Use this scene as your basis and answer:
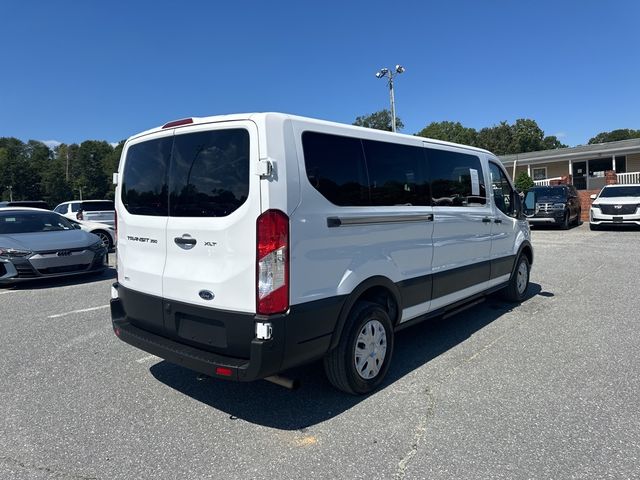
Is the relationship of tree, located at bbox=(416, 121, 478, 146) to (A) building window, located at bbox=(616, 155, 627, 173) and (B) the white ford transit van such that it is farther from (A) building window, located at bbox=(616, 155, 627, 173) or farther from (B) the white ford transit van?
(B) the white ford transit van

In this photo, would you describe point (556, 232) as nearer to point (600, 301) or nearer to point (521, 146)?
point (600, 301)

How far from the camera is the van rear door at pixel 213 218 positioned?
2949 mm

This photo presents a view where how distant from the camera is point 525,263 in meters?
6.78

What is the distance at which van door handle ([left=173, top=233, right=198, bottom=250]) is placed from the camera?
3.26 metres

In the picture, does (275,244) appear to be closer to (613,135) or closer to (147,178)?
(147,178)

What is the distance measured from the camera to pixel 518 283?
657cm

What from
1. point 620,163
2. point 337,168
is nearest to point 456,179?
point 337,168

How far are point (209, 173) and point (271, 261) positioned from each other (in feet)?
2.77

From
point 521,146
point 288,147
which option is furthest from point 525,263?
point 521,146

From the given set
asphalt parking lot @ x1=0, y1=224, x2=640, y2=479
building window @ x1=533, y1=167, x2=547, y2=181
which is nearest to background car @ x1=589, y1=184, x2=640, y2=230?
asphalt parking lot @ x1=0, y1=224, x2=640, y2=479

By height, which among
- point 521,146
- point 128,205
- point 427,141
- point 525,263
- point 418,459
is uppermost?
point 521,146

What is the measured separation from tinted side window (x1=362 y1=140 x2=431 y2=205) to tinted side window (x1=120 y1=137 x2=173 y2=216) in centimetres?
165

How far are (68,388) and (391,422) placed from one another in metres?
2.78

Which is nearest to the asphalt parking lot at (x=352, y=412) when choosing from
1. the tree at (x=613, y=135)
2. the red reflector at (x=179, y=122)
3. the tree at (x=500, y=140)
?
the red reflector at (x=179, y=122)
